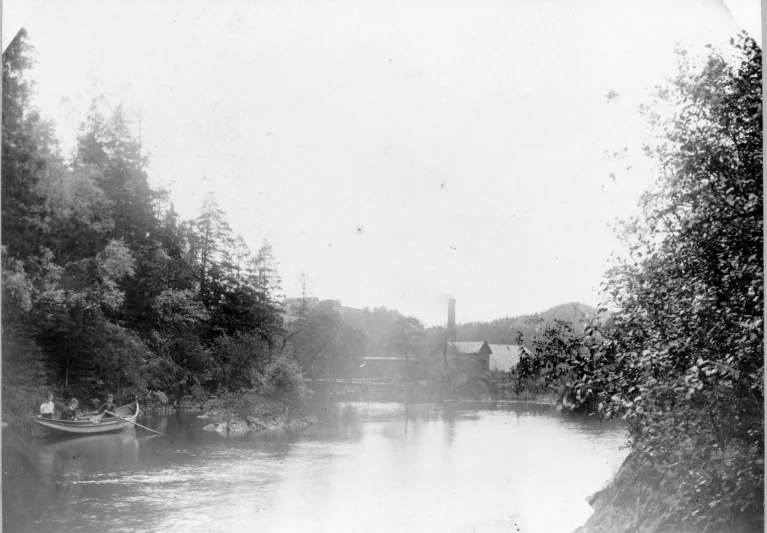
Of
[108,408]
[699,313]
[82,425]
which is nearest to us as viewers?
→ [699,313]

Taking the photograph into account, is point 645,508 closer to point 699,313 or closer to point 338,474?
point 699,313

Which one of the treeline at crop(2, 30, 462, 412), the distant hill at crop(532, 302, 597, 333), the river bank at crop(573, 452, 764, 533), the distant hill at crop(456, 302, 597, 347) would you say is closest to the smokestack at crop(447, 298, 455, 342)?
the distant hill at crop(456, 302, 597, 347)

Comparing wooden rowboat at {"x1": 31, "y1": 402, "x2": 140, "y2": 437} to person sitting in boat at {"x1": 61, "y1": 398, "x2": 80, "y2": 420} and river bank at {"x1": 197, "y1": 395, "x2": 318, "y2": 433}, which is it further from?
river bank at {"x1": 197, "y1": 395, "x2": 318, "y2": 433}

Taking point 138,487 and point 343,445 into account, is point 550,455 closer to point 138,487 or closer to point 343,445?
point 343,445

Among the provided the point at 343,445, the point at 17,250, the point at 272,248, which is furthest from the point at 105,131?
the point at 343,445

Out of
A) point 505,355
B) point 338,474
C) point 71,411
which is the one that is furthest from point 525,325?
point 71,411

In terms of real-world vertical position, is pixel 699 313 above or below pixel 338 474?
above
